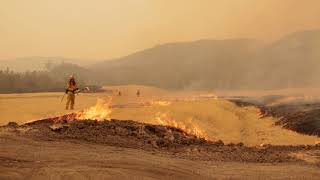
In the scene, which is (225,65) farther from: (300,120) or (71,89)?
(71,89)

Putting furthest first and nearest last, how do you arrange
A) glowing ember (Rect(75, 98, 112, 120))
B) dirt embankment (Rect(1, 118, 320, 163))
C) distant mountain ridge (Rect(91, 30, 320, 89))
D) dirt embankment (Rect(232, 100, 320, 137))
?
distant mountain ridge (Rect(91, 30, 320, 89)) → dirt embankment (Rect(232, 100, 320, 137)) → glowing ember (Rect(75, 98, 112, 120)) → dirt embankment (Rect(1, 118, 320, 163))

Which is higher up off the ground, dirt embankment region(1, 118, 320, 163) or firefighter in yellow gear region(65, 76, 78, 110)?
firefighter in yellow gear region(65, 76, 78, 110)

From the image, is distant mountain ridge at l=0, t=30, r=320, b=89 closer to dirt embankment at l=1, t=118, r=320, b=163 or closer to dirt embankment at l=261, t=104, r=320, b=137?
dirt embankment at l=261, t=104, r=320, b=137

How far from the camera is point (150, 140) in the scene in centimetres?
1619

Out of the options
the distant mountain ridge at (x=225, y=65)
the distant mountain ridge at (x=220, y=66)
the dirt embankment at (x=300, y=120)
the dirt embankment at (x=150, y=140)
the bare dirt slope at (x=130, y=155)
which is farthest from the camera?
the distant mountain ridge at (x=225, y=65)

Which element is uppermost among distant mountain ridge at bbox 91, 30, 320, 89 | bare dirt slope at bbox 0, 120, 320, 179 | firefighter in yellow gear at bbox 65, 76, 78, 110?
distant mountain ridge at bbox 91, 30, 320, 89

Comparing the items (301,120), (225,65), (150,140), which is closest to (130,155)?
(150,140)

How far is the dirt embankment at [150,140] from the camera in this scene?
48.8 ft

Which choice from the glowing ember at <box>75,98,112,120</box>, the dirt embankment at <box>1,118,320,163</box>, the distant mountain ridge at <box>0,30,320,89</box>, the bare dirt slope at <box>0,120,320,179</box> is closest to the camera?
the bare dirt slope at <box>0,120,320,179</box>

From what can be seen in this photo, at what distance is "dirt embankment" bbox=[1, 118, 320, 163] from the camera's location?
14867 millimetres

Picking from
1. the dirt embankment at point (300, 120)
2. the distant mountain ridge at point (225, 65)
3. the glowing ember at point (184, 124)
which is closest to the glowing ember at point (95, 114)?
the glowing ember at point (184, 124)

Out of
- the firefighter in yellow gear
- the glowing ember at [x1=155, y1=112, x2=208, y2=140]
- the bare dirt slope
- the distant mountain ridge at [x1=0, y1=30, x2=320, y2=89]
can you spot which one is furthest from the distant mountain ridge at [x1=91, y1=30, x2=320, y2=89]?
the bare dirt slope

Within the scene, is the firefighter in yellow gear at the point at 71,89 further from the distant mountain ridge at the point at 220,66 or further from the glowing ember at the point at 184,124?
the distant mountain ridge at the point at 220,66

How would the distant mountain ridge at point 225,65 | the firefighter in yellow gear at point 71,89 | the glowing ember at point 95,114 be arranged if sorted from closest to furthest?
1. the glowing ember at point 95,114
2. the firefighter in yellow gear at point 71,89
3. the distant mountain ridge at point 225,65
